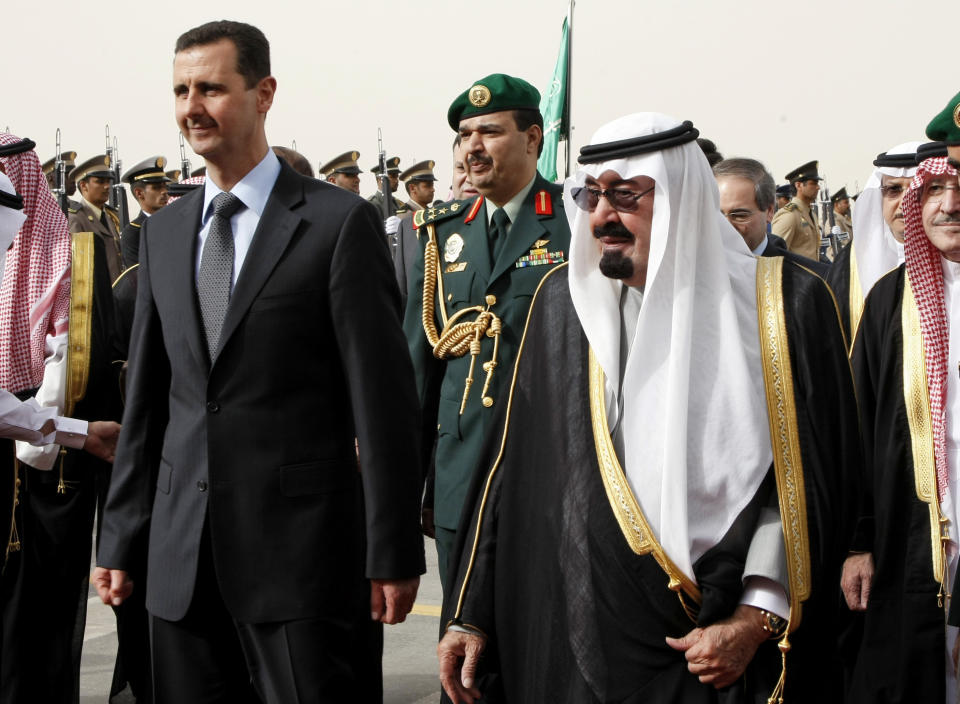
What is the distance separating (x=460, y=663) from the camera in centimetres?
309

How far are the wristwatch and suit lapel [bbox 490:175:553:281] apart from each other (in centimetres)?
208

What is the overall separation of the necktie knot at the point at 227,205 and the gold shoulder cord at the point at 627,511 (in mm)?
989

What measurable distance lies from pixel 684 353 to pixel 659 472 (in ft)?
0.88

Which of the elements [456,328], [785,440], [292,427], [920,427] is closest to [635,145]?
[785,440]

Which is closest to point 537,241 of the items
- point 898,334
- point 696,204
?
point 898,334

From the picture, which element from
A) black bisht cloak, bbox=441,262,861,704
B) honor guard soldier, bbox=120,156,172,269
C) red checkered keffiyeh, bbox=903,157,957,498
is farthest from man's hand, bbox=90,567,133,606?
honor guard soldier, bbox=120,156,172,269

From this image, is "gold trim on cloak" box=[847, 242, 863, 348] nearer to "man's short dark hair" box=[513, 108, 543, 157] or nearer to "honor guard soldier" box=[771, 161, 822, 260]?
"man's short dark hair" box=[513, 108, 543, 157]

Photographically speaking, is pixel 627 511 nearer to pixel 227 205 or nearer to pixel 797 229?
pixel 227 205

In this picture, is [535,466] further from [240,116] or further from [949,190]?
[949,190]

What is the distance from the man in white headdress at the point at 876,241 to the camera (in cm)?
555

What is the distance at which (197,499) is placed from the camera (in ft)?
10.2

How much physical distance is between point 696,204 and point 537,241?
1.65m

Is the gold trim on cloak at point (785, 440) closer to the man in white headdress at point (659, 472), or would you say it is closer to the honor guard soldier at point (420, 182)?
the man in white headdress at point (659, 472)

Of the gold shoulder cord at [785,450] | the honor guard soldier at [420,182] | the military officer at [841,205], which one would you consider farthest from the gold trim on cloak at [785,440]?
the military officer at [841,205]
